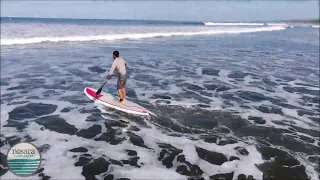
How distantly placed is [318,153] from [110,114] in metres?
6.42

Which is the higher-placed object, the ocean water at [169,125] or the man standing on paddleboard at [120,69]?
the man standing on paddleboard at [120,69]

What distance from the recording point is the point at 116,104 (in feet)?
34.5

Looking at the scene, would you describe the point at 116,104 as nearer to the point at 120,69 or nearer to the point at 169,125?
the point at 120,69

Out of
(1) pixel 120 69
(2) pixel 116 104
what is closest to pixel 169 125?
(2) pixel 116 104

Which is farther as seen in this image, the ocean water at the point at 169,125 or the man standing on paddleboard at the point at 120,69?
the man standing on paddleboard at the point at 120,69

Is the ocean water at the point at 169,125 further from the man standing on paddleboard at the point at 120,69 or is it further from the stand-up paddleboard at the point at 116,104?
the man standing on paddleboard at the point at 120,69

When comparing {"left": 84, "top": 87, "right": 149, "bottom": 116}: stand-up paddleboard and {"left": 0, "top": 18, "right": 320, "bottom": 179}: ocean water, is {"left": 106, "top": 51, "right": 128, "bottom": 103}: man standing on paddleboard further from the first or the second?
{"left": 0, "top": 18, "right": 320, "bottom": 179}: ocean water

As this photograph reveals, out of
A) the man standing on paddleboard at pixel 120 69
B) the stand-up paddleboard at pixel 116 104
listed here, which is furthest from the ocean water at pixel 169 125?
the man standing on paddleboard at pixel 120 69

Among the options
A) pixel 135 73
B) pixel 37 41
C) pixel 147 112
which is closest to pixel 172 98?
pixel 147 112

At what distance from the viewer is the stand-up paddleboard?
997cm

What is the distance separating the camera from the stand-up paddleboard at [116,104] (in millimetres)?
9969

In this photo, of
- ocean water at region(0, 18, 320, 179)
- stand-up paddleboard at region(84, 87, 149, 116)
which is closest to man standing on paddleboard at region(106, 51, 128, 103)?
stand-up paddleboard at region(84, 87, 149, 116)

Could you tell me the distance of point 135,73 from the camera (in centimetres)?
1683

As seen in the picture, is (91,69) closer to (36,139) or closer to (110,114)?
(110,114)
